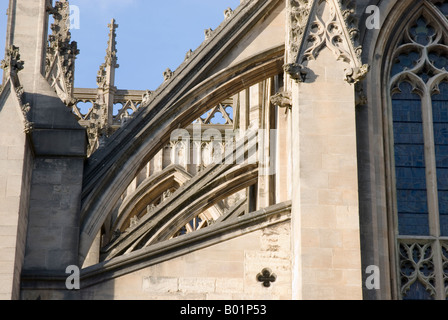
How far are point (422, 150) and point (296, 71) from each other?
7.95ft

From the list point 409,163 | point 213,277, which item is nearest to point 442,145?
point 409,163

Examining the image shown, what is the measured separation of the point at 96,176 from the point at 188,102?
1806mm

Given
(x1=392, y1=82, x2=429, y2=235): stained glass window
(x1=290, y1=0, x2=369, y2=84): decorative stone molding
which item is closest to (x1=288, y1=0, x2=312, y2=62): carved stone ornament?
(x1=290, y1=0, x2=369, y2=84): decorative stone molding

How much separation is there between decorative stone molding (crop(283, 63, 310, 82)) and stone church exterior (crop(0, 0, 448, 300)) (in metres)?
0.02

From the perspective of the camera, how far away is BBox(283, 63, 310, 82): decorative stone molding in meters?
15.9

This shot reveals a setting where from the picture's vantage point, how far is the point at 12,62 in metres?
16.3

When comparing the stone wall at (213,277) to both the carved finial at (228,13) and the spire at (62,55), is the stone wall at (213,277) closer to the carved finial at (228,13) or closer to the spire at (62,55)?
the carved finial at (228,13)

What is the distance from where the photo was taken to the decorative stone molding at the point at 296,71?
52.3 ft

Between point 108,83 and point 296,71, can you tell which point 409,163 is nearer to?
point 296,71

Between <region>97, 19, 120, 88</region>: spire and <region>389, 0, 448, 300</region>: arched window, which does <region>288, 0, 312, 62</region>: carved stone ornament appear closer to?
<region>389, 0, 448, 300</region>: arched window

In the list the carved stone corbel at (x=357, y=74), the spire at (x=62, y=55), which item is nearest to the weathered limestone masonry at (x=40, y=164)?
the spire at (x=62, y=55)

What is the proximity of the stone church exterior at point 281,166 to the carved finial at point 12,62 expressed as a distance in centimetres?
2

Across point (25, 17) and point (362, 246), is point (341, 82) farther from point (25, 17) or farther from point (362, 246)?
point (25, 17)
